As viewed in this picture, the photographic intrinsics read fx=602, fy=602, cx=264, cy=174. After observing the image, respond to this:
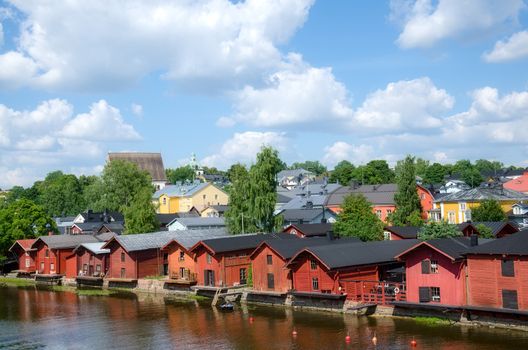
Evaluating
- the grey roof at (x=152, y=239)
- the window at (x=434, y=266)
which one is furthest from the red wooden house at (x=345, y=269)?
the grey roof at (x=152, y=239)

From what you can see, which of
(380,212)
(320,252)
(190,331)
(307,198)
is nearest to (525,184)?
(380,212)

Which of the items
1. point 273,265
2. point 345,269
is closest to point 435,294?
point 345,269

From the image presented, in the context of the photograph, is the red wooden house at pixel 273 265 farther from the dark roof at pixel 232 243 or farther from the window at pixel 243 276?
the window at pixel 243 276

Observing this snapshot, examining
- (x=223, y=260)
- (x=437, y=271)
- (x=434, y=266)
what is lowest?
(x=437, y=271)

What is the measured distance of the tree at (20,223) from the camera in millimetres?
85625

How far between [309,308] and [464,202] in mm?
41896

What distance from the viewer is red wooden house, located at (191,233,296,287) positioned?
61.0m

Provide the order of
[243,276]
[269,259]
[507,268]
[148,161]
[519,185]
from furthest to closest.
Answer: [148,161] → [519,185] → [243,276] → [269,259] → [507,268]

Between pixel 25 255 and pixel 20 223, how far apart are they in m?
5.03

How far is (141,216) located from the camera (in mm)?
84375

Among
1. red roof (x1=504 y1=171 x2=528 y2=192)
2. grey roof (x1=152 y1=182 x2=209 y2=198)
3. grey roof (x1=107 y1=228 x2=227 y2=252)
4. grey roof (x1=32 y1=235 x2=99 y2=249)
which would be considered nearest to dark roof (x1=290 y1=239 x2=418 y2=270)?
grey roof (x1=107 y1=228 x2=227 y2=252)

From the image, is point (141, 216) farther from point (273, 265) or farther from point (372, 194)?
point (372, 194)

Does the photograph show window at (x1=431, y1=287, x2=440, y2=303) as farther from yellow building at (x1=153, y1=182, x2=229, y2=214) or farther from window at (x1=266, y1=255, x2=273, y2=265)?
yellow building at (x1=153, y1=182, x2=229, y2=214)

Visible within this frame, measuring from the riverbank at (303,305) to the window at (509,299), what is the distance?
0.88m
